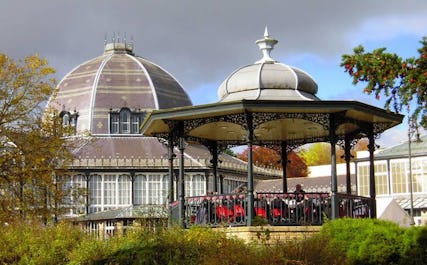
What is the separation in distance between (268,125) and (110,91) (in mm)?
37372

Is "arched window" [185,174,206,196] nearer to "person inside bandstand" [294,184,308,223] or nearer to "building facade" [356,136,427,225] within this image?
"building facade" [356,136,427,225]

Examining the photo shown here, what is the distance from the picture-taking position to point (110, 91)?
199 ft

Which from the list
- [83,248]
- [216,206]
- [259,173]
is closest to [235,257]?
[83,248]

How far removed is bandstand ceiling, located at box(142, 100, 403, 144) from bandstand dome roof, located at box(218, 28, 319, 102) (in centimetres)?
81

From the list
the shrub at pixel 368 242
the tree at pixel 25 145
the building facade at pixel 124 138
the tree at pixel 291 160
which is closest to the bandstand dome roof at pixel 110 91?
the building facade at pixel 124 138

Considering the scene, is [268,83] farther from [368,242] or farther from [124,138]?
[124,138]

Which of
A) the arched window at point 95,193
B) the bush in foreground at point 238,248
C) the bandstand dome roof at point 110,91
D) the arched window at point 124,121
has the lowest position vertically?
the bush in foreground at point 238,248

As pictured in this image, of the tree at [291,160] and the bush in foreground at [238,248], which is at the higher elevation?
the tree at [291,160]

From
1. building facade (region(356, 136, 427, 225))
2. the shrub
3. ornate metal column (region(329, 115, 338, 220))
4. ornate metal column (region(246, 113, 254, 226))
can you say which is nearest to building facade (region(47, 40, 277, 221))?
building facade (region(356, 136, 427, 225))

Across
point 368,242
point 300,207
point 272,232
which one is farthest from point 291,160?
point 368,242

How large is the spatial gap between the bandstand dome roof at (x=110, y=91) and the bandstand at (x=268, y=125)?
34.9m

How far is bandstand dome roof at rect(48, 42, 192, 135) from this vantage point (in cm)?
6025

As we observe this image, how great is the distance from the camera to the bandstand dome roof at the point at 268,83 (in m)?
23.4

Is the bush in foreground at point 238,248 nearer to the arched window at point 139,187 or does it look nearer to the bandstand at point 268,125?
the bandstand at point 268,125
